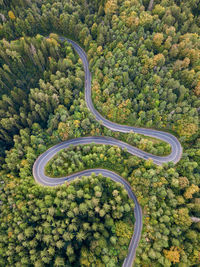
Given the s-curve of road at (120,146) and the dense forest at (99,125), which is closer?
the dense forest at (99,125)

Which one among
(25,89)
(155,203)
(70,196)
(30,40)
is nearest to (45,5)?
(30,40)

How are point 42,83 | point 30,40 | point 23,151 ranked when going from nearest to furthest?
1. point 23,151
2. point 42,83
3. point 30,40

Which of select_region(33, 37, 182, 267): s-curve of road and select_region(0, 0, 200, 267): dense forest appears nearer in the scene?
select_region(0, 0, 200, 267): dense forest

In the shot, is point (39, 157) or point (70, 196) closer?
point (70, 196)

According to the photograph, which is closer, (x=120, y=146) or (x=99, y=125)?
(x=120, y=146)

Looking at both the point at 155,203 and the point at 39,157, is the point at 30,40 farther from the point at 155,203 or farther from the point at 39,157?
the point at 155,203

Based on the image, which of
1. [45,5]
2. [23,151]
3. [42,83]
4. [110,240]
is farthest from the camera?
[45,5]

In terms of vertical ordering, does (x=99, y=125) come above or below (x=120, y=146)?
above

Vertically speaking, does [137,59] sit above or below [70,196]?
above
